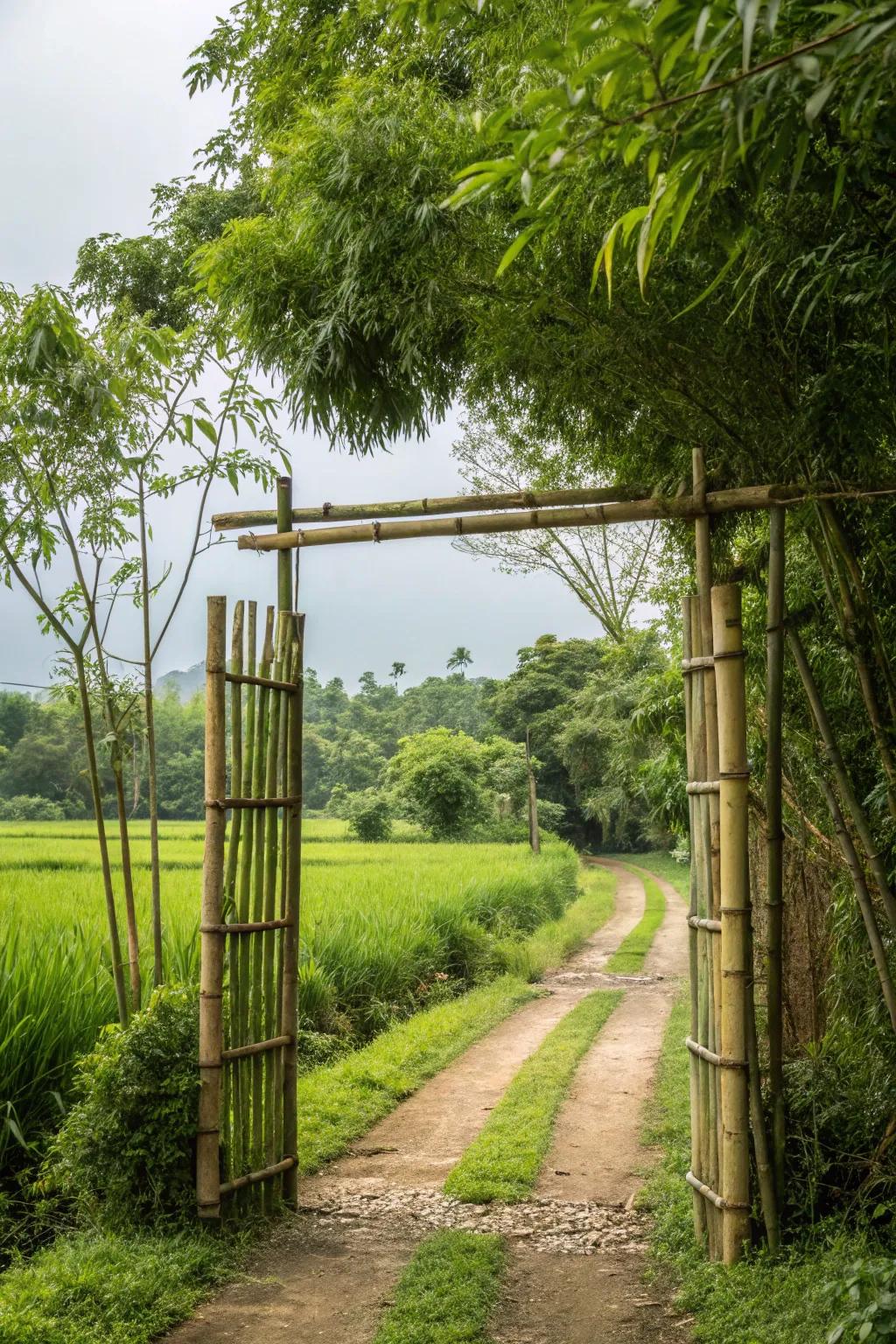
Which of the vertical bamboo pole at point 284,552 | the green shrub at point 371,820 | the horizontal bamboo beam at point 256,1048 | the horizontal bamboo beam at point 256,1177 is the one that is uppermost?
the vertical bamboo pole at point 284,552

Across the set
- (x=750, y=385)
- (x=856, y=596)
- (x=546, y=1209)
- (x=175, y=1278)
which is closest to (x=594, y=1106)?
(x=546, y=1209)

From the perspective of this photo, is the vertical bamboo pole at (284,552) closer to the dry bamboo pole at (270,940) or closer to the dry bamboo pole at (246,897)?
the dry bamboo pole at (246,897)

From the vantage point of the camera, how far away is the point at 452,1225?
4.27m

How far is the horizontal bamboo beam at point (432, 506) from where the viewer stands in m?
4.23

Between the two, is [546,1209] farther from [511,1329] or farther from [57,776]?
[57,776]

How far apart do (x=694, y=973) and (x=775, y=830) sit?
62 cm

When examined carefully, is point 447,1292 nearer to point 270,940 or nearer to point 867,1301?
point 270,940

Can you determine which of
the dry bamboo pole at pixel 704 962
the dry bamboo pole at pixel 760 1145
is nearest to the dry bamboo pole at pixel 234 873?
the dry bamboo pole at pixel 704 962

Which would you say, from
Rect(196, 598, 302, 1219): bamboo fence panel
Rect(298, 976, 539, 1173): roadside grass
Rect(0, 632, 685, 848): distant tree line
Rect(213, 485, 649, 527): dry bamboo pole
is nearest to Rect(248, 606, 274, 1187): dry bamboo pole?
Rect(196, 598, 302, 1219): bamboo fence panel

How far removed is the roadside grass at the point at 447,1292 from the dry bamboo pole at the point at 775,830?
975mm

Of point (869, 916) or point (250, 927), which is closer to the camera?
point (869, 916)

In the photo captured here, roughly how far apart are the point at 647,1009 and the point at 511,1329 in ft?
18.5

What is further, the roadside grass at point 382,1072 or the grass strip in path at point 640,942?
the grass strip in path at point 640,942

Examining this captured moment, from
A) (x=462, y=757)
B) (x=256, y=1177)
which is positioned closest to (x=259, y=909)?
(x=256, y=1177)
